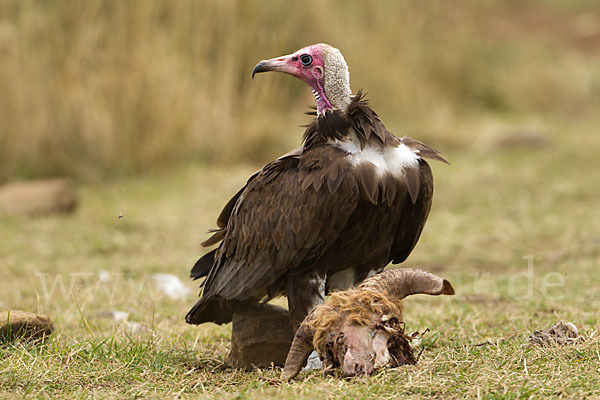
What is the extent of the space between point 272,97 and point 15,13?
2.79 meters

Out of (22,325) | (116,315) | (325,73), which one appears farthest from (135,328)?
(325,73)

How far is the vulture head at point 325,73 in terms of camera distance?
365 cm

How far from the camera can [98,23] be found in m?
8.65

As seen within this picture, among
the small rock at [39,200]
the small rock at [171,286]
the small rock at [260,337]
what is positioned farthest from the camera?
the small rock at [39,200]

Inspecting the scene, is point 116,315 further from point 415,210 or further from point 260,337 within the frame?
point 415,210

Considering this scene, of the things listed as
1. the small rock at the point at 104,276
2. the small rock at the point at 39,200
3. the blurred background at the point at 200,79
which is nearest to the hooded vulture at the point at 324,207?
the small rock at the point at 104,276

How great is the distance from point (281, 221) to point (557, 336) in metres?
1.21

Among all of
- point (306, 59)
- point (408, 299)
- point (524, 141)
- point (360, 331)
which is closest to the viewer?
point (360, 331)

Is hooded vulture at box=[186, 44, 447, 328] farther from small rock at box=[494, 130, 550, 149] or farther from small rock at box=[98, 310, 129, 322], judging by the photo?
small rock at box=[494, 130, 550, 149]

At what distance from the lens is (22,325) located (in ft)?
12.5

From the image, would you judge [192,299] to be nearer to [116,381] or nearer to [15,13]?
[116,381]

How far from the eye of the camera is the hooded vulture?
3.47 m

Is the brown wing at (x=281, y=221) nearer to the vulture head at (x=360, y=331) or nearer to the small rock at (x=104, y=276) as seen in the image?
the vulture head at (x=360, y=331)

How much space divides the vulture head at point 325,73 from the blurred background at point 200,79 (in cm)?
536
